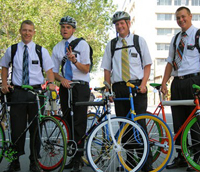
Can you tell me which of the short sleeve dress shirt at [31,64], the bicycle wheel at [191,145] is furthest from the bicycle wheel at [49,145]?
the bicycle wheel at [191,145]

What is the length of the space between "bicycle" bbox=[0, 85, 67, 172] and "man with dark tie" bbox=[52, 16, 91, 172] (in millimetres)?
397

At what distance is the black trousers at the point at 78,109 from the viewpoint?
503cm

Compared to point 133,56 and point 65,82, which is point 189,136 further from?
point 65,82

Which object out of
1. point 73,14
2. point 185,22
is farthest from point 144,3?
point 185,22

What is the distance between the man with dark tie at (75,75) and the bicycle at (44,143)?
0.40m

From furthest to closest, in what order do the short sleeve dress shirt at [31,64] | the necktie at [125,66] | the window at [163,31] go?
the window at [163,31] → the short sleeve dress shirt at [31,64] → the necktie at [125,66]

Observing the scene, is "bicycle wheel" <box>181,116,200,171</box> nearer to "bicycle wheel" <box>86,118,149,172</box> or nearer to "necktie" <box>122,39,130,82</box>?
"bicycle wheel" <box>86,118,149,172</box>

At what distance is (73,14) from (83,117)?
2321 cm

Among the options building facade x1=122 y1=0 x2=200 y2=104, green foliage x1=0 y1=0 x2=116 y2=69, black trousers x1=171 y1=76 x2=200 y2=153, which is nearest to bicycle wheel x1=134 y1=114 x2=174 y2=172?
black trousers x1=171 y1=76 x2=200 y2=153

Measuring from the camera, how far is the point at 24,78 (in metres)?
5.05

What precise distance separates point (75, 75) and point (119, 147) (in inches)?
57.7

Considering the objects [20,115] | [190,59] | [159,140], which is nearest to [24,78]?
[20,115]

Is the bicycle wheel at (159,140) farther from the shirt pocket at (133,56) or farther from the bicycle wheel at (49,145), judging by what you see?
the bicycle wheel at (49,145)

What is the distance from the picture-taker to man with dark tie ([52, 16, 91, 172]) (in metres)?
5.02
